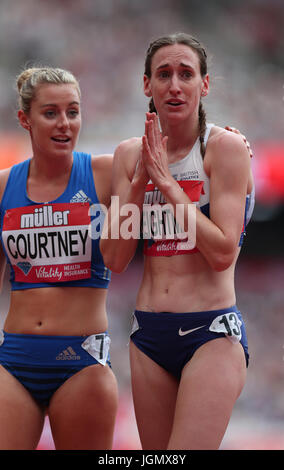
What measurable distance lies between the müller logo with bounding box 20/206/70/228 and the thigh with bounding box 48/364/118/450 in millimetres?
712

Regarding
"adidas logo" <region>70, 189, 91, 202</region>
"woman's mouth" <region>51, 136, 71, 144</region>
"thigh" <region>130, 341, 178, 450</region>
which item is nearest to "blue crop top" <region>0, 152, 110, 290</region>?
"adidas logo" <region>70, 189, 91, 202</region>

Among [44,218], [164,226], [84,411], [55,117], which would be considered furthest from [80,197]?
[84,411]

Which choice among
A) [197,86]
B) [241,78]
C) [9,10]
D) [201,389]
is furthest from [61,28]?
[201,389]

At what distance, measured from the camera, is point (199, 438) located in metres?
2.52

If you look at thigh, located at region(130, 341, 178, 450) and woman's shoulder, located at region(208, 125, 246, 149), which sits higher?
→ woman's shoulder, located at region(208, 125, 246, 149)

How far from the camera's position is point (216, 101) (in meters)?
8.45

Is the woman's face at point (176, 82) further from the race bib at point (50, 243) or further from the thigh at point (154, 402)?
the thigh at point (154, 402)

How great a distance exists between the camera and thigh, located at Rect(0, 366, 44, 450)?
2.96m

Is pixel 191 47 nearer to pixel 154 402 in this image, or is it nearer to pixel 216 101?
pixel 154 402

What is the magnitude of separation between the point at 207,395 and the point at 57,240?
107 centimetres

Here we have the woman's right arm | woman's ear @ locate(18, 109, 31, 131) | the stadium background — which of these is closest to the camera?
the woman's right arm

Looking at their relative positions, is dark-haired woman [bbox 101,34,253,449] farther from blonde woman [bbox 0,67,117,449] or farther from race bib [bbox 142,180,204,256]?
blonde woman [bbox 0,67,117,449]

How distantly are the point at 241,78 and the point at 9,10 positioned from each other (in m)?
3.91

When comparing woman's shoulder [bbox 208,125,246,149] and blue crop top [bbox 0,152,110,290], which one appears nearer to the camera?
woman's shoulder [bbox 208,125,246,149]
